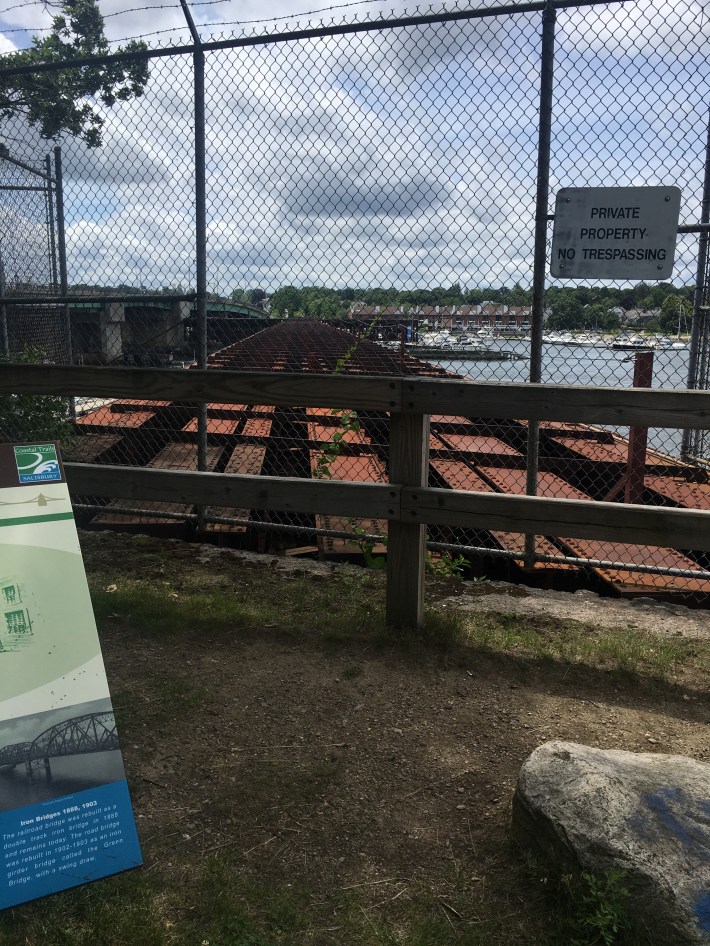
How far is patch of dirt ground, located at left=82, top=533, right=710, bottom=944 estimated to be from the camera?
7.79 feet

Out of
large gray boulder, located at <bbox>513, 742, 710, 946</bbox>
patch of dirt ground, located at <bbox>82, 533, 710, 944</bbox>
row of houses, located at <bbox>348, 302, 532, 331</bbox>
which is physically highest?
row of houses, located at <bbox>348, 302, 532, 331</bbox>

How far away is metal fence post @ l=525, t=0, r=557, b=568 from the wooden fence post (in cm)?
73

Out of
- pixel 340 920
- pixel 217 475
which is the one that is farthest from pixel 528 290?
pixel 340 920

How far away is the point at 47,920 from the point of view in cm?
210

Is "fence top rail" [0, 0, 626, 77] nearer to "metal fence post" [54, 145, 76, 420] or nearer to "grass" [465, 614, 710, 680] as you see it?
"metal fence post" [54, 145, 76, 420]

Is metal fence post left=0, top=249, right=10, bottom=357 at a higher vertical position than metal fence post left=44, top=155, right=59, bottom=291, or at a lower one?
lower

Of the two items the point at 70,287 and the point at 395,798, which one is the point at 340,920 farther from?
the point at 70,287

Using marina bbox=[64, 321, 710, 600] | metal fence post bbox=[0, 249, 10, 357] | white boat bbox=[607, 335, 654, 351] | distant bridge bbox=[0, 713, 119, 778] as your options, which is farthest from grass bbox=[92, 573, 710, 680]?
metal fence post bbox=[0, 249, 10, 357]

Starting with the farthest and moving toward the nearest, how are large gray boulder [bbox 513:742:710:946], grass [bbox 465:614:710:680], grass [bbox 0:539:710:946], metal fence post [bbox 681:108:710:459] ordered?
metal fence post [bbox 681:108:710:459], grass [bbox 465:614:710:680], grass [bbox 0:539:710:946], large gray boulder [bbox 513:742:710:946]

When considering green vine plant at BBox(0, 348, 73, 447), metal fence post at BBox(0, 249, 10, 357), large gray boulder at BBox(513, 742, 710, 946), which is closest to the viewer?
large gray boulder at BBox(513, 742, 710, 946)

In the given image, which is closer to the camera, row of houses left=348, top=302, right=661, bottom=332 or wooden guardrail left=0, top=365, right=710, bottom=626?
wooden guardrail left=0, top=365, right=710, bottom=626

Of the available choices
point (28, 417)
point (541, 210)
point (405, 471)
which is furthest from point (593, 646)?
point (28, 417)

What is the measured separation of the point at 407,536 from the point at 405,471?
12.5 inches

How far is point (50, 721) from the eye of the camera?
7.29 feet
